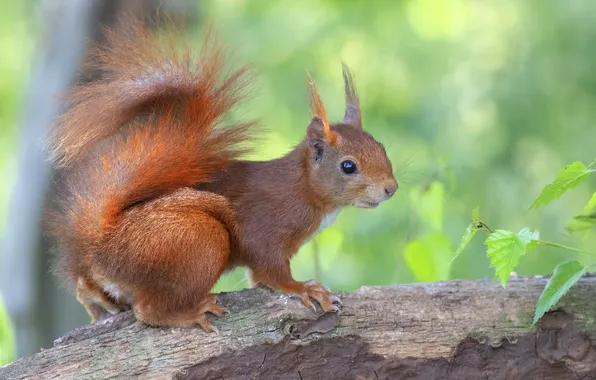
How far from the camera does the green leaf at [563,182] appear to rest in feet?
6.54

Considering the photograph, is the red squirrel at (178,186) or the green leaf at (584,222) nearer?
the red squirrel at (178,186)

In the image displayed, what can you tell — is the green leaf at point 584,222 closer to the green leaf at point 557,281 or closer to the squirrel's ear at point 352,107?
the green leaf at point 557,281

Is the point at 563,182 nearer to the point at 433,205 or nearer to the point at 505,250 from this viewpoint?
the point at 505,250

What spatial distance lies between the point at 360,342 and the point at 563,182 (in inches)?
27.5

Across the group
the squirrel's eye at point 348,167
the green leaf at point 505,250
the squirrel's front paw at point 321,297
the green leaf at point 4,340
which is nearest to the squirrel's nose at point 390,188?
the squirrel's eye at point 348,167

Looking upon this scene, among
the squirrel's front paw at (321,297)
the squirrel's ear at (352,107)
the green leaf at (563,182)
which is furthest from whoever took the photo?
the squirrel's ear at (352,107)

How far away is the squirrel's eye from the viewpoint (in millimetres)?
2432

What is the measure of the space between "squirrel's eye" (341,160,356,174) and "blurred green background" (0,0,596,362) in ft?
4.47

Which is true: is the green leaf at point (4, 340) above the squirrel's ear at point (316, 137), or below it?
below

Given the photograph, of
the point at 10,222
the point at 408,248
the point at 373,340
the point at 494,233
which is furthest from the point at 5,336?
the point at 10,222

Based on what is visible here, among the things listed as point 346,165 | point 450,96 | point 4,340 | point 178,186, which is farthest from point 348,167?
point 450,96

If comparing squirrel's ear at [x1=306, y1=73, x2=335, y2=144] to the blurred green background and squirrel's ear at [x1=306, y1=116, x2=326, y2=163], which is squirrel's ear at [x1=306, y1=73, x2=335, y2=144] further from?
the blurred green background

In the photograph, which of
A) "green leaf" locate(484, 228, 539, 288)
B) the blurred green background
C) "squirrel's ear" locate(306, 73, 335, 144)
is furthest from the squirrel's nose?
the blurred green background

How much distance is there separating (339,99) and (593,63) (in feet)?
5.24
